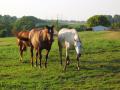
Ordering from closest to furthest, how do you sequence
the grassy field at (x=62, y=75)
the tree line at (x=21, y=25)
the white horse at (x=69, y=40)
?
1. the grassy field at (x=62, y=75)
2. the white horse at (x=69, y=40)
3. the tree line at (x=21, y=25)

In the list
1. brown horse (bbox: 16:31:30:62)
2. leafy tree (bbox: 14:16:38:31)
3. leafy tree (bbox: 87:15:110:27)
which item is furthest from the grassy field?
leafy tree (bbox: 87:15:110:27)

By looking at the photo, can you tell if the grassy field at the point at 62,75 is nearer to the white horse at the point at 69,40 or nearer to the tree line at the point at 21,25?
the white horse at the point at 69,40

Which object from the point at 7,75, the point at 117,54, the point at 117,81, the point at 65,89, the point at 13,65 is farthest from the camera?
the point at 117,54

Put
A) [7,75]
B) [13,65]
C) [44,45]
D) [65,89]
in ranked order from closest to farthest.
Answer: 1. [65,89]
2. [7,75]
3. [44,45]
4. [13,65]

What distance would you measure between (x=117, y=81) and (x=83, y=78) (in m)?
1.53

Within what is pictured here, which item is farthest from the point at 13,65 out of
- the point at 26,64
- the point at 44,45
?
the point at 44,45

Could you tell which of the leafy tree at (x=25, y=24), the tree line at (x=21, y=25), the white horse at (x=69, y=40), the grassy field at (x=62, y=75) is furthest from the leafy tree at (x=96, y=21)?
the white horse at (x=69, y=40)

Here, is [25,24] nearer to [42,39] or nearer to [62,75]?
[42,39]

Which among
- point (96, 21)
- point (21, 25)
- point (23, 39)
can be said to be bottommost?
point (96, 21)

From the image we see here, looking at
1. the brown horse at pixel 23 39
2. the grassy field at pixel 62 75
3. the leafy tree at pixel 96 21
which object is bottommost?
the leafy tree at pixel 96 21

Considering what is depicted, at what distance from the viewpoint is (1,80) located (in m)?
14.1

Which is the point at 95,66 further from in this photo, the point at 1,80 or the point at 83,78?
the point at 1,80

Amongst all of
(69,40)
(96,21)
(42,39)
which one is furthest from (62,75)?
(96,21)

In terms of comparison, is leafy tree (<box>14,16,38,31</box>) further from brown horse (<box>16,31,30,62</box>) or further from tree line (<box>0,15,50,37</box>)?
brown horse (<box>16,31,30,62</box>)
